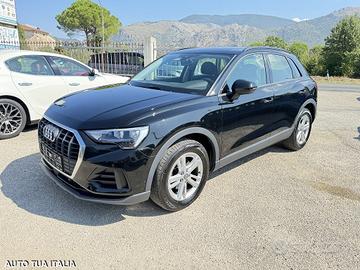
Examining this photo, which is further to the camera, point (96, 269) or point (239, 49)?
point (239, 49)

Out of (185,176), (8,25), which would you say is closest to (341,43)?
(8,25)

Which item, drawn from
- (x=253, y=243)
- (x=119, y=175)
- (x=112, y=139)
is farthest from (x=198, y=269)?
(x=112, y=139)

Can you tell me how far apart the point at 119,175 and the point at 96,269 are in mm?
777

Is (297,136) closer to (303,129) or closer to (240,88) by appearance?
(303,129)

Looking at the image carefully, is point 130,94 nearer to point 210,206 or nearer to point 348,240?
point 210,206

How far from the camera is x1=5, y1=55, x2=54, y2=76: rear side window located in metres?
5.45

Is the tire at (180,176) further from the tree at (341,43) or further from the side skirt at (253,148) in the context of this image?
the tree at (341,43)

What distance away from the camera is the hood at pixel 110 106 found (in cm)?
283

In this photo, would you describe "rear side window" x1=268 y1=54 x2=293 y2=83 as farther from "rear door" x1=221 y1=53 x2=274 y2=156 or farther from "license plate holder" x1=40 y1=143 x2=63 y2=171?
"license plate holder" x1=40 y1=143 x2=63 y2=171

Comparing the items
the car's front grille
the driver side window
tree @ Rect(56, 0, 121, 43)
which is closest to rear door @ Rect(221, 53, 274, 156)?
the driver side window

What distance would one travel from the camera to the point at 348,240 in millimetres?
2822

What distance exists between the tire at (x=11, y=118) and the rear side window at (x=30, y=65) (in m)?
0.61

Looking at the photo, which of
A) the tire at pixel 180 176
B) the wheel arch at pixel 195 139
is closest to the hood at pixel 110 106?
the wheel arch at pixel 195 139

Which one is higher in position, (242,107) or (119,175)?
(242,107)
